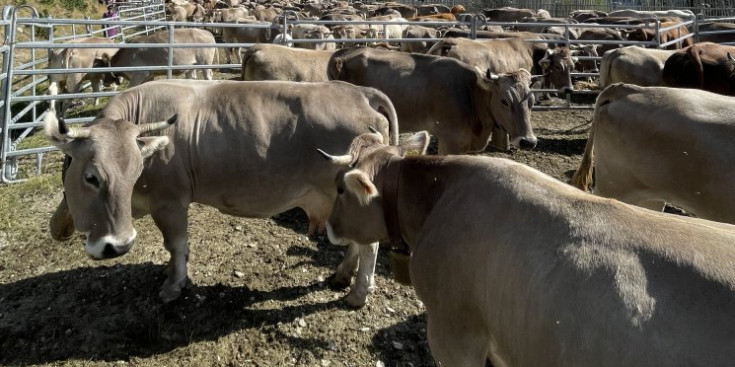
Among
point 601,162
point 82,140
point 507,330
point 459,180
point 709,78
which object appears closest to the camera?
point 507,330

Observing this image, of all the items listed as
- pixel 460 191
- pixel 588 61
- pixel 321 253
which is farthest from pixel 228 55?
pixel 460 191

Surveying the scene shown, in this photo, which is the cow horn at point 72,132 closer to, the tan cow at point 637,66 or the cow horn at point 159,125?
the cow horn at point 159,125

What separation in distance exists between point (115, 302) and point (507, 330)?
3.42m

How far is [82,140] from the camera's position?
4.07 metres

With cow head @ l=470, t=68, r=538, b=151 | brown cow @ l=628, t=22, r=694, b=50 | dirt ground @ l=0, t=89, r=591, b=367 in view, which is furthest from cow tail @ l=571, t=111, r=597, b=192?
brown cow @ l=628, t=22, r=694, b=50

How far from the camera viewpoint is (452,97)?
25.5ft

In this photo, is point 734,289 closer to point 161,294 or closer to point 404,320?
point 404,320

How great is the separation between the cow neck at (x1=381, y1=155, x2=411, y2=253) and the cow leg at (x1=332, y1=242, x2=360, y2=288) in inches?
72.1

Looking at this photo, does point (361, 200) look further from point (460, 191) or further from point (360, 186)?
point (460, 191)

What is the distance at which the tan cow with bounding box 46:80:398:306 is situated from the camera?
4723 millimetres

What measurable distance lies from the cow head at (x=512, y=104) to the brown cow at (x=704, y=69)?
3.45 m

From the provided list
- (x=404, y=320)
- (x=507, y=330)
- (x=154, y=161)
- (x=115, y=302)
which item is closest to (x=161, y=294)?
(x=115, y=302)

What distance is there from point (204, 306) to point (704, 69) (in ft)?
27.7

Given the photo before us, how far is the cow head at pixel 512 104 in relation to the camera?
25.1ft
